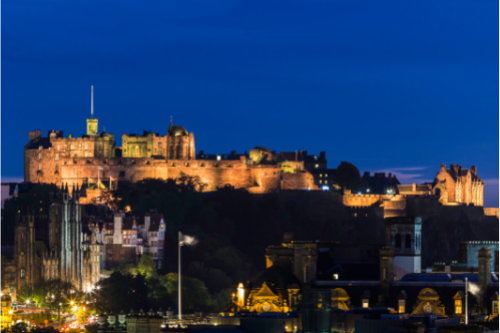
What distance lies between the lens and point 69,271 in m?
113

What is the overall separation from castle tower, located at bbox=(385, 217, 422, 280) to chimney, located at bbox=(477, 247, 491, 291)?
7.45m

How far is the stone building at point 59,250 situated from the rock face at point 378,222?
3038 centimetres

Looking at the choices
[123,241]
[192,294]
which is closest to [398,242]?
[192,294]

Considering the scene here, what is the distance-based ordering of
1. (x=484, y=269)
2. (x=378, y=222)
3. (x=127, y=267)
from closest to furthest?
(x=484, y=269) < (x=127, y=267) < (x=378, y=222)

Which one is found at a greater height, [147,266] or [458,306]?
[147,266]

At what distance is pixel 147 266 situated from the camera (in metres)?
116

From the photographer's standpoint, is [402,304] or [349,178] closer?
[402,304]

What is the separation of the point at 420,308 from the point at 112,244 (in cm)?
7251

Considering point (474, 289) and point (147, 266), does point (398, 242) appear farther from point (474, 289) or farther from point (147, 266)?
point (147, 266)

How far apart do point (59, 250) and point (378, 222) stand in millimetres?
42628

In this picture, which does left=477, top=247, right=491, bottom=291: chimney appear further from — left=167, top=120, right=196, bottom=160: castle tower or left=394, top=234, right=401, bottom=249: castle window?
left=167, top=120, right=196, bottom=160: castle tower

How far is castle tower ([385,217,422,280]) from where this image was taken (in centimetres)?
6278

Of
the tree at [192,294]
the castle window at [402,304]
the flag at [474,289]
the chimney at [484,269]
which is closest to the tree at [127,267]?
the tree at [192,294]

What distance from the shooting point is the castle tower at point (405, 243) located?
206 ft
